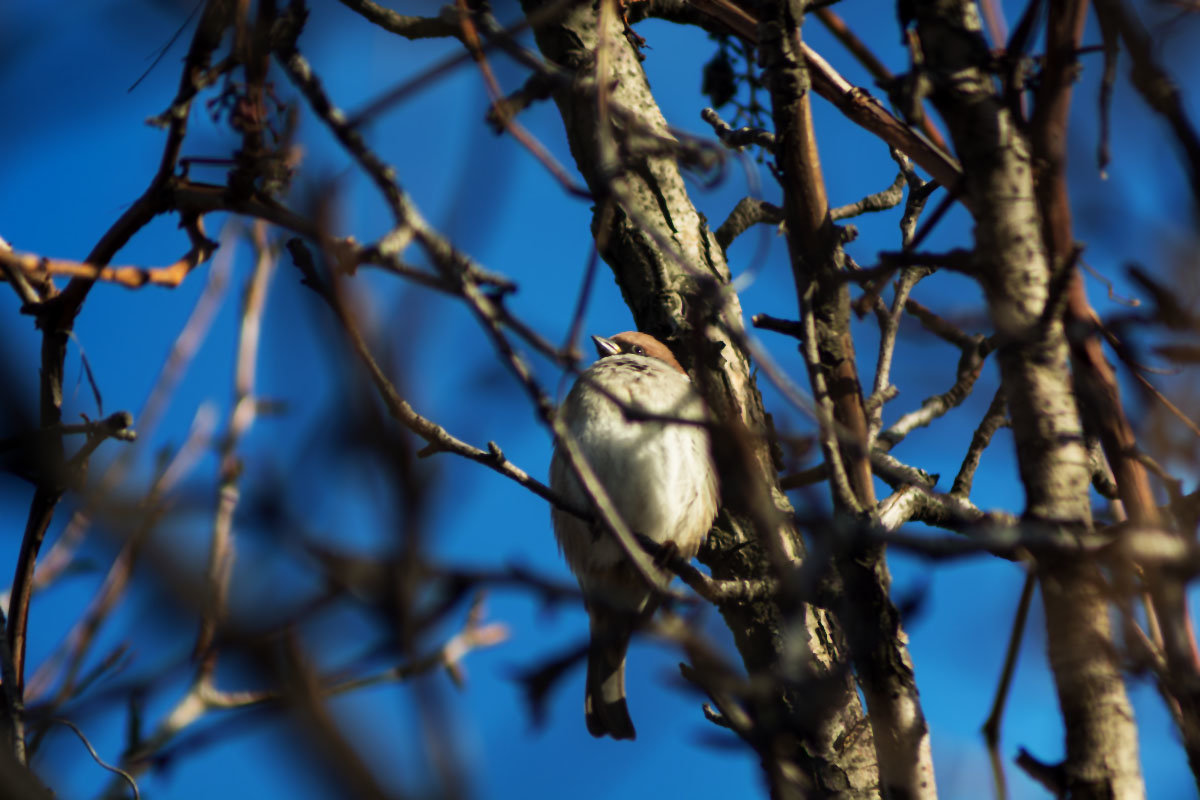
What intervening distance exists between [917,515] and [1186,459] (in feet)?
5.33

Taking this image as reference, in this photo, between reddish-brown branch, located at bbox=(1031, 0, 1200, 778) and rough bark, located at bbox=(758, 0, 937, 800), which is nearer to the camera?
reddish-brown branch, located at bbox=(1031, 0, 1200, 778)

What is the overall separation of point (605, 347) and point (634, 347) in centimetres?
21

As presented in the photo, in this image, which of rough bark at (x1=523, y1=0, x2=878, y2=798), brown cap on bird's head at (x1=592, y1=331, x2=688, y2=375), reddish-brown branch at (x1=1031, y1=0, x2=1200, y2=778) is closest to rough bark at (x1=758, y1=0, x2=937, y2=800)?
rough bark at (x1=523, y1=0, x2=878, y2=798)

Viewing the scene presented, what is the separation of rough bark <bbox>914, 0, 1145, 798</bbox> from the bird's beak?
12.1ft

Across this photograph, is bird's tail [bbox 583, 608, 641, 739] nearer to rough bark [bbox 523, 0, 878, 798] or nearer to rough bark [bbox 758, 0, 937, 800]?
rough bark [bbox 523, 0, 878, 798]

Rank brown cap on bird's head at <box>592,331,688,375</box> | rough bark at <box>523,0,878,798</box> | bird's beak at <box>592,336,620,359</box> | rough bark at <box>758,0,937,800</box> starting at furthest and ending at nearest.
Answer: bird's beak at <box>592,336,620,359</box>, brown cap on bird's head at <box>592,331,688,375</box>, rough bark at <box>523,0,878,798</box>, rough bark at <box>758,0,937,800</box>

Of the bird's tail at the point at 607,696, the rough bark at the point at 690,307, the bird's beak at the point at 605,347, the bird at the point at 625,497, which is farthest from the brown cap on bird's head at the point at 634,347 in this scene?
the bird's tail at the point at 607,696

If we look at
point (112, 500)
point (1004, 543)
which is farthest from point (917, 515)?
point (112, 500)

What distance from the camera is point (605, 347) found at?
17.8 ft

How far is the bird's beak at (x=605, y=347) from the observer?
5.38 meters

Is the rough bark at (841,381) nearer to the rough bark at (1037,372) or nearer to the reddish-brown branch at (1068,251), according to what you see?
the rough bark at (1037,372)

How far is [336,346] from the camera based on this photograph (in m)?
0.88

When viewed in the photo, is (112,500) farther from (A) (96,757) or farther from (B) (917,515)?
(B) (917,515)

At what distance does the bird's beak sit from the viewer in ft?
17.7
